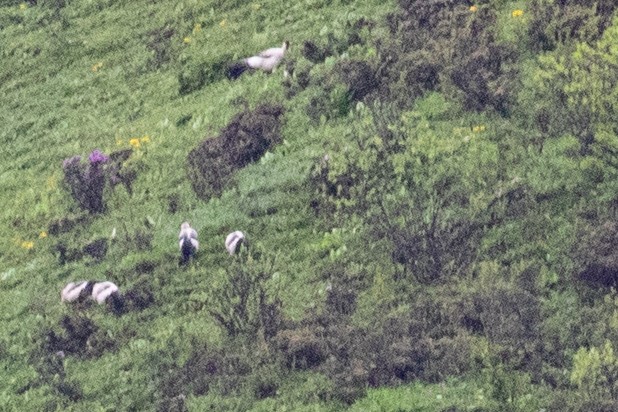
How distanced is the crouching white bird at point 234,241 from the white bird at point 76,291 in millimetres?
2335

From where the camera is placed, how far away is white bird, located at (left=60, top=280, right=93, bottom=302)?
811 inches

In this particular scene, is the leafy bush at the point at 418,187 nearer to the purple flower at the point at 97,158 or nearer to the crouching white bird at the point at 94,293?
the crouching white bird at the point at 94,293

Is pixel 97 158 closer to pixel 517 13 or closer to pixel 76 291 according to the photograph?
pixel 76 291

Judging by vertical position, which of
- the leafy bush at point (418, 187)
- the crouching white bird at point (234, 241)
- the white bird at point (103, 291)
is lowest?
the white bird at point (103, 291)

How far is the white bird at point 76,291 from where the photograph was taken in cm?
2059

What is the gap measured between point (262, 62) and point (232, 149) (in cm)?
334

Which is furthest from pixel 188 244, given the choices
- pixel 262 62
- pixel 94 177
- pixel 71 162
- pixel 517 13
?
pixel 517 13

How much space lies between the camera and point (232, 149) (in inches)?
915

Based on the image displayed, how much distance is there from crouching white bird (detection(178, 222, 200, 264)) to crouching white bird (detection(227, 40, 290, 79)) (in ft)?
18.8

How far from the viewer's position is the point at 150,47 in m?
29.1

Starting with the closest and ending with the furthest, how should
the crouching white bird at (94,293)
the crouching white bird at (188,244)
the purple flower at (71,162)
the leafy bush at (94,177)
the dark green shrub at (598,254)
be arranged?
the dark green shrub at (598,254) < the crouching white bird at (94,293) < the crouching white bird at (188,244) < the leafy bush at (94,177) < the purple flower at (71,162)

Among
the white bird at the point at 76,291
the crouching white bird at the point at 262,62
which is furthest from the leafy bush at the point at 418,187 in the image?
the white bird at the point at 76,291

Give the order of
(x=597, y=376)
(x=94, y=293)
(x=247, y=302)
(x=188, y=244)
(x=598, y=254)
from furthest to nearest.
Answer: (x=188, y=244) → (x=94, y=293) → (x=247, y=302) → (x=598, y=254) → (x=597, y=376)

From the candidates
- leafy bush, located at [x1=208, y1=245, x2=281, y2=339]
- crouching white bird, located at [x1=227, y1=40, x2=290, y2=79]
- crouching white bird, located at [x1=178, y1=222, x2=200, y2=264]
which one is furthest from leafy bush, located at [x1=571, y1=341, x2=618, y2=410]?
crouching white bird, located at [x1=227, y1=40, x2=290, y2=79]
